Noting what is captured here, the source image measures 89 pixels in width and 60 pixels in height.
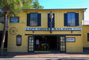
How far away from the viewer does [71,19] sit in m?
18.5

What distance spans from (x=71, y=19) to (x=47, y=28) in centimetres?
346

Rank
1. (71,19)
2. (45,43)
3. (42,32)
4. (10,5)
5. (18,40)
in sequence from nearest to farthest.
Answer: (10,5), (71,19), (42,32), (18,40), (45,43)

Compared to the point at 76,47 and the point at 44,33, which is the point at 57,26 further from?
the point at 76,47

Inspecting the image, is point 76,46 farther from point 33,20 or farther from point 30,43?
point 33,20

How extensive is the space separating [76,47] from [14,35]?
8.62 meters

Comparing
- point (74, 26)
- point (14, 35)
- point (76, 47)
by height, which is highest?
point (74, 26)

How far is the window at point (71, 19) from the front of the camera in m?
18.5

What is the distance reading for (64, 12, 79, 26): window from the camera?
1848 cm

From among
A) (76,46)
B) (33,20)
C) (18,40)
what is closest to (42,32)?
(33,20)

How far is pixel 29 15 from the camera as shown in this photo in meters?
18.8

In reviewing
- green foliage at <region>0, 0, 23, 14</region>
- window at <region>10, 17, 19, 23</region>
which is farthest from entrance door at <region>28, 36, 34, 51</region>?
green foliage at <region>0, 0, 23, 14</region>

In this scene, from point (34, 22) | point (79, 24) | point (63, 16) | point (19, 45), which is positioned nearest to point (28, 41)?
point (19, 45)

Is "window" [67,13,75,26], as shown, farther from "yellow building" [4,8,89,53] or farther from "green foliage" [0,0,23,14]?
"green foliage" [0,0,23,14]

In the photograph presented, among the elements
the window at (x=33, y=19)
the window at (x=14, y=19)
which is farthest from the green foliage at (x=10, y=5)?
the window at (x=33, y=19)
